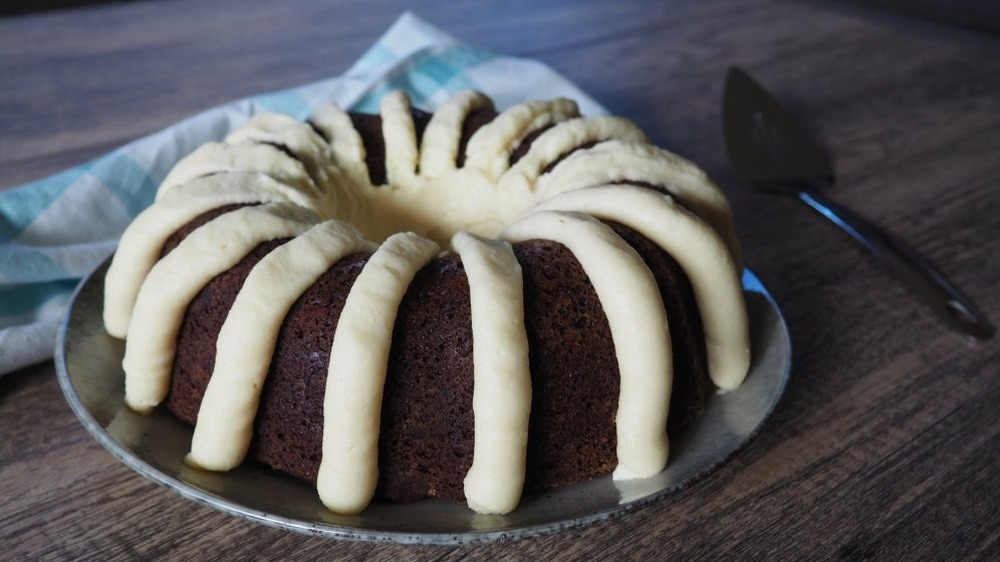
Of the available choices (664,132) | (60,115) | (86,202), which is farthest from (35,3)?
(664,132)

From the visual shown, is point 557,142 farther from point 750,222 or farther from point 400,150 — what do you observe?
point 750,222

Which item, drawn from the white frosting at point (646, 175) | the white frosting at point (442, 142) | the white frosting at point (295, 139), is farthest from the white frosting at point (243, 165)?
the white frosting at point (646, 175)

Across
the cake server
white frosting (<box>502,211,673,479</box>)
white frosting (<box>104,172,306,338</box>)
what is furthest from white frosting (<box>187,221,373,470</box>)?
the cake server

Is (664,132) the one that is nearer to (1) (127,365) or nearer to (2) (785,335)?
(2) (785,335)

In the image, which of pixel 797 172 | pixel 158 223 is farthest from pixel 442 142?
pixel 797 172

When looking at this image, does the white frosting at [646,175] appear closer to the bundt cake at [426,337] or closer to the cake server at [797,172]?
the bundt cake at [426,337]

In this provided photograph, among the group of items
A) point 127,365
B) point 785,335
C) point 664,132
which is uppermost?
point 127,365

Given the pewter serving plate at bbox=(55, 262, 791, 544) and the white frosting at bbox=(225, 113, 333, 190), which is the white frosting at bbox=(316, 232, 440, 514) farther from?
the white frosting at bbox=(225, 113, 333, 190)
